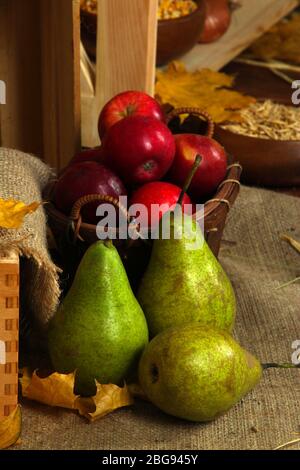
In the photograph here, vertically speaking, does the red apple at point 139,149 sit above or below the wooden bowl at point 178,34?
above

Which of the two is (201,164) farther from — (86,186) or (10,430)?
(10,430)

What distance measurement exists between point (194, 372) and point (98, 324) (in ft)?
0.47

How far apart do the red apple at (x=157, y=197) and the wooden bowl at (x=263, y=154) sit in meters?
0.57

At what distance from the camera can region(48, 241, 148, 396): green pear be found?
3.67ft

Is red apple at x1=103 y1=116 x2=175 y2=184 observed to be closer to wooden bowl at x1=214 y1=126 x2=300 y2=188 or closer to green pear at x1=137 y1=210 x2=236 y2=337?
green pear at x1=137 y1=210 x2=236 y2=337

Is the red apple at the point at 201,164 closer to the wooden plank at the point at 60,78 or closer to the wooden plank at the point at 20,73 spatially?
the wooden plank at the point at 60,78

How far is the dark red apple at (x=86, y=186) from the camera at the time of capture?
4.01 feet

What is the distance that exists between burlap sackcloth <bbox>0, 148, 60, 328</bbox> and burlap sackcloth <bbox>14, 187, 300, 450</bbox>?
5.4 inches

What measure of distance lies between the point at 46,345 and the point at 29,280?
0.11 meters

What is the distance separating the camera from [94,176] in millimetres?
1232

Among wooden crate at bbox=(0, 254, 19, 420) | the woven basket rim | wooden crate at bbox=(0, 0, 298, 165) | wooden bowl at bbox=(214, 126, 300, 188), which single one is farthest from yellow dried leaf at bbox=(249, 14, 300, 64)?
wooden crate at bbox=(0, 254, 19, 420)

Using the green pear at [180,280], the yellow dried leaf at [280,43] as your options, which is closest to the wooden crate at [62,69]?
the green pear at [180,280]

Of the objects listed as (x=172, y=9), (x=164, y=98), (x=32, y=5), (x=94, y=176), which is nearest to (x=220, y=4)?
(x=172, y=9)

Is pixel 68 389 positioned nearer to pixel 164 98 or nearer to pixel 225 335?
pixel 225 335
